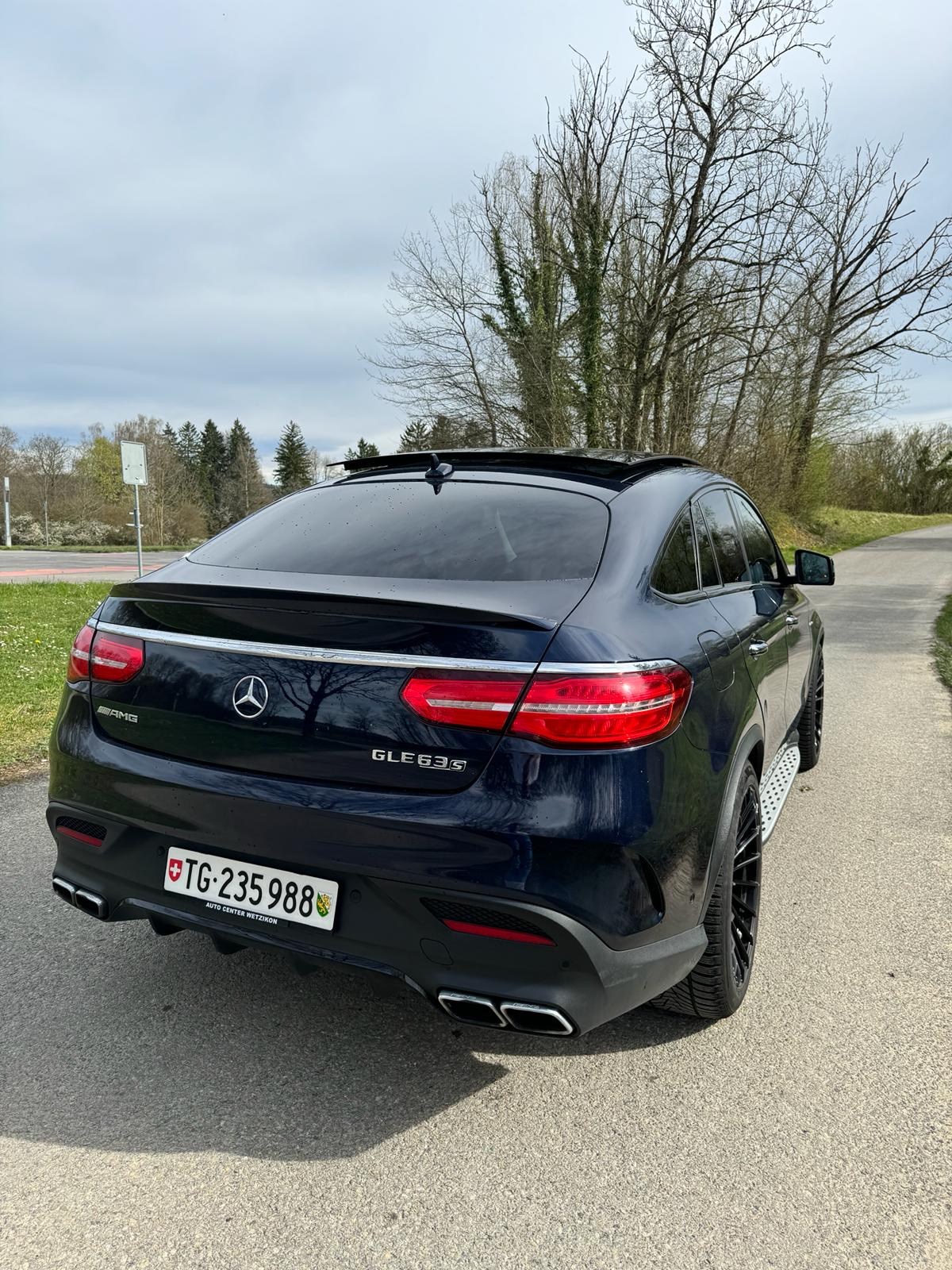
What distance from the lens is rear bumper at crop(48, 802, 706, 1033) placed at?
6.55ft

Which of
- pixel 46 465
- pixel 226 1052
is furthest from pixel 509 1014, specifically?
pixel 46 465

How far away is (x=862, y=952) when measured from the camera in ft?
10.5

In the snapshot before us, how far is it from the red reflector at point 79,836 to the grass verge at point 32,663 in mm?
2805

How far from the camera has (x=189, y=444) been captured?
334 feet

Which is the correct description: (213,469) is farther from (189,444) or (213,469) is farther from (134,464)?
(134,464)

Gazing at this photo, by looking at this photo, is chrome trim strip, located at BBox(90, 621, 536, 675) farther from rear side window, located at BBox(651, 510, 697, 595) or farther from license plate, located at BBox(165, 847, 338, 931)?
rear side window, located at BBox(651, 510, 697, 595)

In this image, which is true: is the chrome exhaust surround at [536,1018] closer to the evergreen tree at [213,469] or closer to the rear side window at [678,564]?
the rear side window at [678,564]

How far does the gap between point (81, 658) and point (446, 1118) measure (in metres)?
1.61

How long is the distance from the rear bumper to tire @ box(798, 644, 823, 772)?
10.6 ft

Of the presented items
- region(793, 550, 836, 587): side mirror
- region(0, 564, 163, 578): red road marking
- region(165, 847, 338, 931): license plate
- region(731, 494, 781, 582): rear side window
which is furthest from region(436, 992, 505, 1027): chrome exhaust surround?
region(0, 564, 163, 578): red road marking

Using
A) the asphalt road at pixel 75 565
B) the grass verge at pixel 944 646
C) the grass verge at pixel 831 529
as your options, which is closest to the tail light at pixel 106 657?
Result: the grass verge at pixel 944 646

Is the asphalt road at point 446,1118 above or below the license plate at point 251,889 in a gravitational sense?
below

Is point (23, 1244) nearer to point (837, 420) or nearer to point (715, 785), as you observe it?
point (715, 785)

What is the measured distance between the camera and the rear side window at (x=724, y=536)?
326 cm
